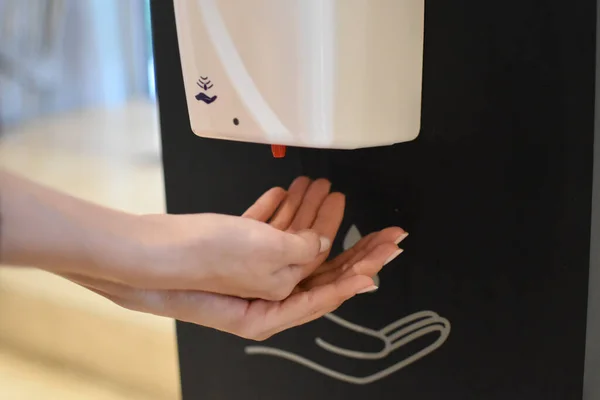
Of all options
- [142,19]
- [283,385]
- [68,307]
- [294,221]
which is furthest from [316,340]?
[142,19]

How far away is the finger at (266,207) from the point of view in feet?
2.08

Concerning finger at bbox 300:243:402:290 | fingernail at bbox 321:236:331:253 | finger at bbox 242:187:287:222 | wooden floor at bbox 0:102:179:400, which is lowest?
wooden floor at bbox 0:102:179:400

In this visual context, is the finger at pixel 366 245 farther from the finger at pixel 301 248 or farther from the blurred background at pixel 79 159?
the blurred background at pixel 79 159

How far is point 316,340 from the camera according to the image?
77 cm

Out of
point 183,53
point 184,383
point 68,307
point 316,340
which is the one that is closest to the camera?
point 183,53

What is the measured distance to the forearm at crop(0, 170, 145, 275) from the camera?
397mm

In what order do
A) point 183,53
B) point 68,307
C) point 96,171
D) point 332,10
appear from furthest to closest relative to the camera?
point 96,171, point 68,307, point 183,53, point 332,10

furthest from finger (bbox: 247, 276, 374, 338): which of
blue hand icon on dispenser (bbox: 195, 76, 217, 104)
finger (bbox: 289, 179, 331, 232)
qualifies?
blue hand icon on dispenser (bbox: 195, 76, 217, 104)

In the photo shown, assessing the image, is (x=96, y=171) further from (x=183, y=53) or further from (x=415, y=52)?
(x=415, y=52)

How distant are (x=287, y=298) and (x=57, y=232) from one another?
0.21 metres

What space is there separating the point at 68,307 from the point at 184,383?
0.53m

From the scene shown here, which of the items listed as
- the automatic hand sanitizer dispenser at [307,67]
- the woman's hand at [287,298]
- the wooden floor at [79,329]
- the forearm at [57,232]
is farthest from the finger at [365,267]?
the wooden floor at [79,329]

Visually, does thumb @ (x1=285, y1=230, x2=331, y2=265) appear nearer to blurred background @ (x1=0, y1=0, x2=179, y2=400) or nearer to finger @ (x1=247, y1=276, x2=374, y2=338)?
finger @ (x1=247, y1=276, x2=374, y2=338)

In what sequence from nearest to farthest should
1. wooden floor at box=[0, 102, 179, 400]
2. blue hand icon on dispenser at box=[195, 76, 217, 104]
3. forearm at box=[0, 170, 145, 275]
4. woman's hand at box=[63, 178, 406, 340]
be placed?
forearm at box=[0, 170, 145, 275], woman's hand at box=[63, 178, 406, 340], blue hand icon on dispenser at box=[195, 76, 217, 104], wooden floor at box=[0, 102, 179, 400]
